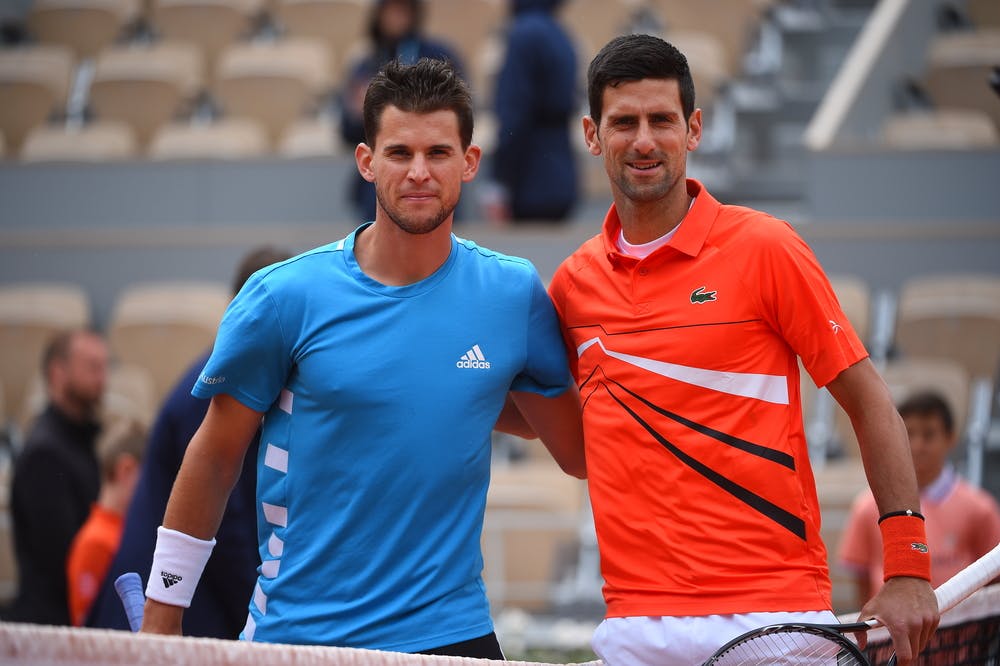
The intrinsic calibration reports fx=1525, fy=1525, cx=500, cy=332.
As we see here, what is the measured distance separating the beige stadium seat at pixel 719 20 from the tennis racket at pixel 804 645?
29.5 ft

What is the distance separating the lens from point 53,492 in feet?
20.8

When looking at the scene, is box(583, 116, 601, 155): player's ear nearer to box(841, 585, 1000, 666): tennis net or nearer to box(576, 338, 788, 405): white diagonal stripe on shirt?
box(576, 338, 788, 405): white diagonal stripe on shirt

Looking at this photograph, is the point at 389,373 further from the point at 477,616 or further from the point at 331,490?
the point at 477,616

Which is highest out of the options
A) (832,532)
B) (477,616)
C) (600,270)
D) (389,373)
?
(600,270)

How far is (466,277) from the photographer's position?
3488mm

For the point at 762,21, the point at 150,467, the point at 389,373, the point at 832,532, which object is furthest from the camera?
the point at 762,21

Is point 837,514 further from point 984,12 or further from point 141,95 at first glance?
point 141,95

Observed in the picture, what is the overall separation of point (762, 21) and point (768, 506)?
9582mm

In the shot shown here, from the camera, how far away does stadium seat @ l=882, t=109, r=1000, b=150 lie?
9.89 metres

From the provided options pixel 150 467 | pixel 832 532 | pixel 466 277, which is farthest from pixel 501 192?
pixel 466 277

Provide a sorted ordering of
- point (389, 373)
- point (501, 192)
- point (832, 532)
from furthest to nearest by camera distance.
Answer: point (501, 192) → point (832, 532) → point (389, 373)

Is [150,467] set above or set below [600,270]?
below

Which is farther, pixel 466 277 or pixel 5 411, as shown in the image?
pixel 5 411

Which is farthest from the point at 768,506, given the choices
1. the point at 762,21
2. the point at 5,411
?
the point at 762,21
